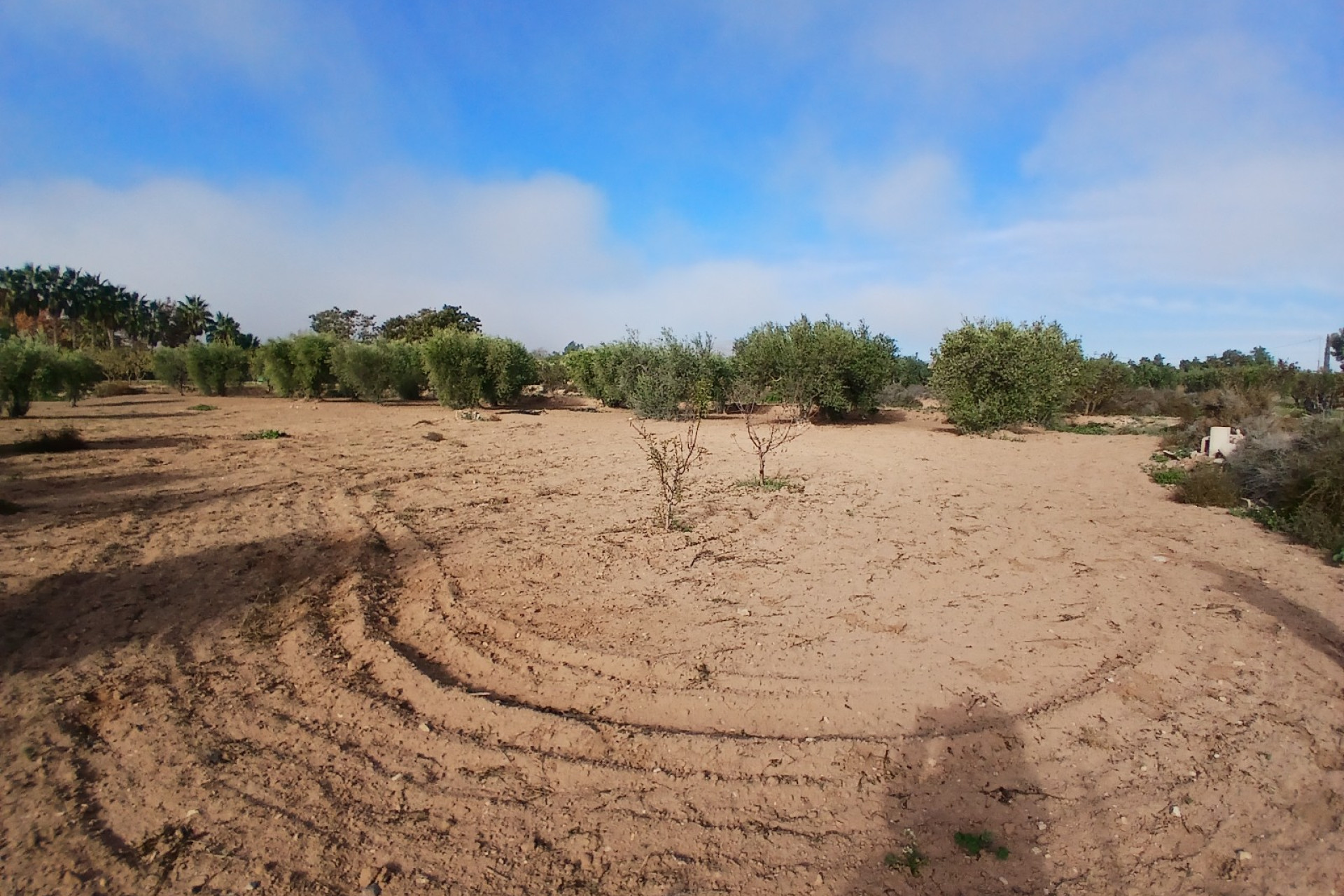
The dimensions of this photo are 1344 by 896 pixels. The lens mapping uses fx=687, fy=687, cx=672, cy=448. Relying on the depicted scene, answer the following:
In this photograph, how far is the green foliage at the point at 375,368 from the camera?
1042 inches

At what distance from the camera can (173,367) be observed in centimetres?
3073

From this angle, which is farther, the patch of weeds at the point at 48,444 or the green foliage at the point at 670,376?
the green foliage at the point at 670,376

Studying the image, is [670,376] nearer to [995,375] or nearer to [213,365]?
[995,375]

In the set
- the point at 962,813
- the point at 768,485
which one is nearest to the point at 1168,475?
the point at 768,485

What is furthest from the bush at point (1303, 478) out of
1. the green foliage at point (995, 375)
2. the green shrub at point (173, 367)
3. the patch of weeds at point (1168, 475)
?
the green shrub at point (173, 367)

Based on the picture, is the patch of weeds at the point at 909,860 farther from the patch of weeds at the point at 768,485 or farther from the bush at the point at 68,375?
the bush at the point at 68,375

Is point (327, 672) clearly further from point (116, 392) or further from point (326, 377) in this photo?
point (116, 392)

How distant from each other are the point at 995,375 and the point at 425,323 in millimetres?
36606

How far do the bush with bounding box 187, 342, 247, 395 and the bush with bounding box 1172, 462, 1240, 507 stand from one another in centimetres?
3401

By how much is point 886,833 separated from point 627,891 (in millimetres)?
1085

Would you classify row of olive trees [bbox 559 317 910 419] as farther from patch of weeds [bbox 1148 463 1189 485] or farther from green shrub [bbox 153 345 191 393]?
green shrub [bbox 153 345 191 393]

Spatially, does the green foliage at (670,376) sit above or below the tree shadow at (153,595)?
above

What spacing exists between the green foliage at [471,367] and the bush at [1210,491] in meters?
21.0

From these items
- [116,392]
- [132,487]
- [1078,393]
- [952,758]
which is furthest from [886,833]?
[116,392]
